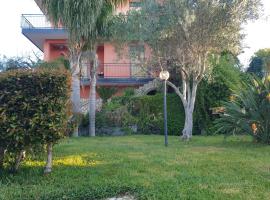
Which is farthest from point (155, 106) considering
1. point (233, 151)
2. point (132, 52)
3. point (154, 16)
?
point (233, 151)

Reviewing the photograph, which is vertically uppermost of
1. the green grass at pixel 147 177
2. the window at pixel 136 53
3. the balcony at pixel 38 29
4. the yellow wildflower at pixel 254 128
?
the balcony at pixel 38 29

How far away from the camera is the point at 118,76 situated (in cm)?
2698

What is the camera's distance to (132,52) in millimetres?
16438

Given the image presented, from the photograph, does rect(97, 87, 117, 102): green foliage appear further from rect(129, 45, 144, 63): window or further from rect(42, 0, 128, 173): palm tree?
rect(129, 45, 144, 63): window

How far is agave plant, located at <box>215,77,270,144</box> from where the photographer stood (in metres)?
12.5

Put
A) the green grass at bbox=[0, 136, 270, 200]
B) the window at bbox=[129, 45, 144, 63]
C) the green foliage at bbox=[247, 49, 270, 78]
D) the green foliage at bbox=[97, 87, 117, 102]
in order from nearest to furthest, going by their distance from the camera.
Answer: the green grass at bbox=[0, 136, 270, 200] < the window at bbox=[129, 45, 144, 63] < the green foliage at bbox=[97, 87, 117, 102] < the green foliage at bbox=[247, 49, 270, 78]

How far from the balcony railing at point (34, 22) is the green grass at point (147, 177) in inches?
706

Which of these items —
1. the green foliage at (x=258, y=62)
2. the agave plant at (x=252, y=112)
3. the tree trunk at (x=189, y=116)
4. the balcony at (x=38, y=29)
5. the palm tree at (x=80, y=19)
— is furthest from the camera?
the green foliage at (x=258, y=62)

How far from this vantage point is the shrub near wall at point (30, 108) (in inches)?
280

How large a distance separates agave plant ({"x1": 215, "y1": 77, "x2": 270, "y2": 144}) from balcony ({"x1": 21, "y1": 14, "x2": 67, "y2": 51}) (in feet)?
52.2

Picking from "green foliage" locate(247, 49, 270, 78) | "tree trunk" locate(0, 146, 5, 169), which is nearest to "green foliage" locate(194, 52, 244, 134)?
"green foliage" locate(247, 49, 270, 78)

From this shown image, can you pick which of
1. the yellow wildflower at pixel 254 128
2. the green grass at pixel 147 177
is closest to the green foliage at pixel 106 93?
the yellow wildflower at pixel 254 128

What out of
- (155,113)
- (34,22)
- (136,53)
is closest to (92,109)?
(155,113)

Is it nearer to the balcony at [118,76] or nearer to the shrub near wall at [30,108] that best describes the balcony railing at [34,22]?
the balcony at [118,76]
